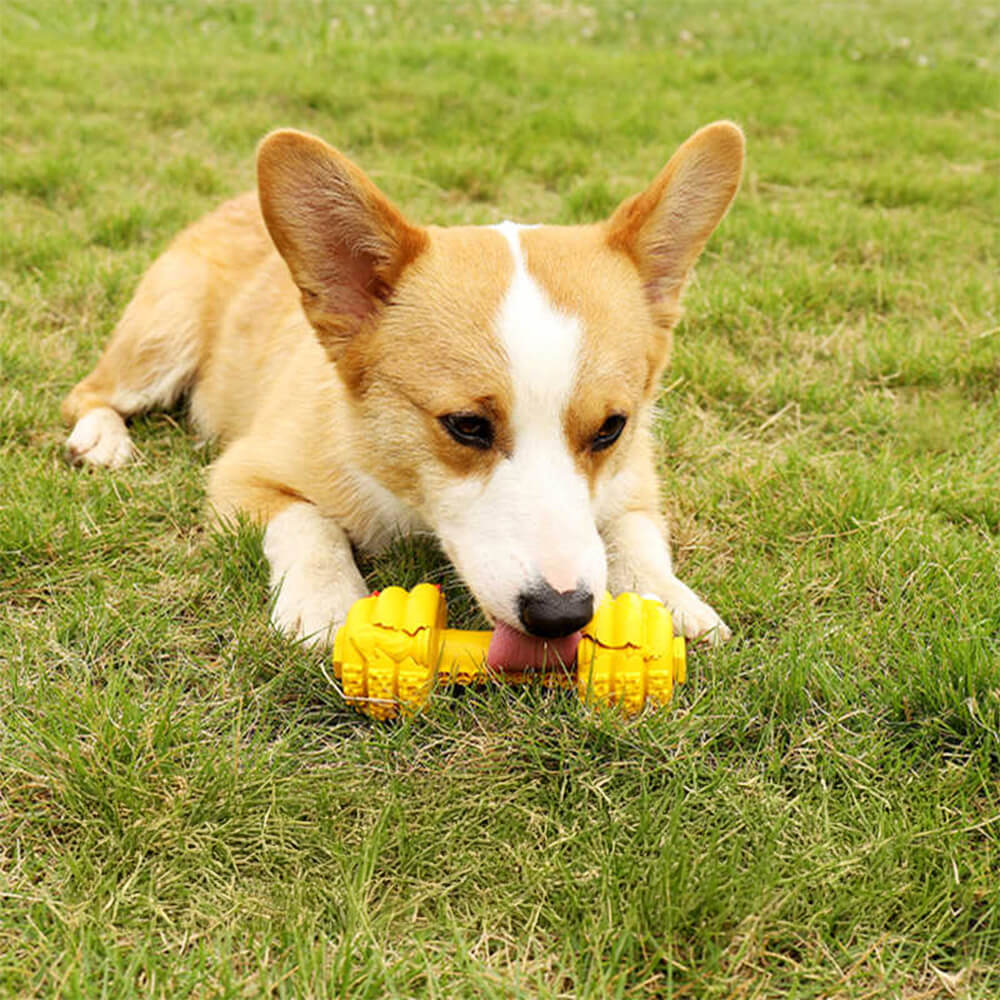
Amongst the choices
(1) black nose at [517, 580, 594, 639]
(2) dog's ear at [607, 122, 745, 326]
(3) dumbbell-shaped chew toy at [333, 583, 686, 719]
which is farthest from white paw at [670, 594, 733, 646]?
(2) dog's ear at [607, 122, 745, 326]

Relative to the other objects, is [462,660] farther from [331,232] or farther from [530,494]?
[331,232]

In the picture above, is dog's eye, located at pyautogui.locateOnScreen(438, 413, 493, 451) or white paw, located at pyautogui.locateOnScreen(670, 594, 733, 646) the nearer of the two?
dog's eye, located at pyautogui.locateOnScreen(438, 413, 493, 451)

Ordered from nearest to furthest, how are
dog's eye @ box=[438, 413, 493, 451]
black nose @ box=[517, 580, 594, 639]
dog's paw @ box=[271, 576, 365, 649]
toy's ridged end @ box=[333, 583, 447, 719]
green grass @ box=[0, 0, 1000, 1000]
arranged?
green grass @ box=[0, 0, 1000, 1000], black nose @ box=[517, 580, 594, 639], toy's ridged end @ box=[333, 583, 447, 719], dog's eye @ box=[438, 413, 493, 451], dog's paw @ box=[271, 576, 365, 649]

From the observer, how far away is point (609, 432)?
2416 millimetres

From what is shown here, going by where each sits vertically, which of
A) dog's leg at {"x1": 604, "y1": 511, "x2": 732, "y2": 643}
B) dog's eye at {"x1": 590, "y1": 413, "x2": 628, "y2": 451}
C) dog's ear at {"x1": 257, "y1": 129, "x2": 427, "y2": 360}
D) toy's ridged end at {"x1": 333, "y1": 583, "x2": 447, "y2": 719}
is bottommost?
dog's leg at {"x1": 604, "y1": 511, "x2": 732, "y2": 643}

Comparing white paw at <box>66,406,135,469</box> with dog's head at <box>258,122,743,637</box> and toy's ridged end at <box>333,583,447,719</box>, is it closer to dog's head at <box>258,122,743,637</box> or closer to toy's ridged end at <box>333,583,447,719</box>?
dog's head at <box>258,122,743,637</box>

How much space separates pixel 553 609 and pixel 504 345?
595 millimetres

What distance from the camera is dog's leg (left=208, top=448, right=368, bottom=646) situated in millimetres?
2471

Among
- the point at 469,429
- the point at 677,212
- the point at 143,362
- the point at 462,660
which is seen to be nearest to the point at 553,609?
the point at 462,660

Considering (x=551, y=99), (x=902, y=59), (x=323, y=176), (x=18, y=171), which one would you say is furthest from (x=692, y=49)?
(x=323, y=176)

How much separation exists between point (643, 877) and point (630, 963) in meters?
0.16

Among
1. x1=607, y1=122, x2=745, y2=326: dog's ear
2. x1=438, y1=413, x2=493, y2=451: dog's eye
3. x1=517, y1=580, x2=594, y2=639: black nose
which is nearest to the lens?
x1=517, y1=580, x2=594, y2=639: black nose

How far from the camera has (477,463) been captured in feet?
7.59

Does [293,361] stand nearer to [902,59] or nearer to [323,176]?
[323,176]
